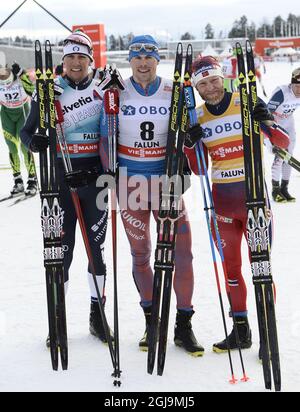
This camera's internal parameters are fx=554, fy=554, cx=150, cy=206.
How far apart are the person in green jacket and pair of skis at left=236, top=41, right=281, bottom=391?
17.7ft

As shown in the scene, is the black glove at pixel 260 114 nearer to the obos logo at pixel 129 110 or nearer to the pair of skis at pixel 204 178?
the pair of skis at pixel 204 178

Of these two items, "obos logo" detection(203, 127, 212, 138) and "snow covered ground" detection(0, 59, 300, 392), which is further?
"obos logo" detection(203, 127, 212, 138)

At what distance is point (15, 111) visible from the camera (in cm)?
848

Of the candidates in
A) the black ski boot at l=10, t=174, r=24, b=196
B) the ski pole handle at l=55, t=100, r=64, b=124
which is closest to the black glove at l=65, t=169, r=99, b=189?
the ski pole handle at l=55, t=100, r=64, b=124

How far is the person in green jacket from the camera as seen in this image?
8344 mm

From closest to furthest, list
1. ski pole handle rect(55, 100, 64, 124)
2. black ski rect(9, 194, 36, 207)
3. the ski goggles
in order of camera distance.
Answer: ski pole handle rect(55, 100, 64, 124)
the ski goggles
black ski rect(9, 194, 36, 207)

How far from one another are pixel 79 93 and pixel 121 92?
33 cm

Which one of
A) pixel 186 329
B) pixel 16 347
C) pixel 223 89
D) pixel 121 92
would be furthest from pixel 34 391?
pixel 223 89

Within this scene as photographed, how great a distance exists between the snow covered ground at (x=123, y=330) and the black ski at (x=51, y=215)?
0.84 feet

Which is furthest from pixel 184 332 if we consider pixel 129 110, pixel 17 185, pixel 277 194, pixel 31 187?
pixel 17 185

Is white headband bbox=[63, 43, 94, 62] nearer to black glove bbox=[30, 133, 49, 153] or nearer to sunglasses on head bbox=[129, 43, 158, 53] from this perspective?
sunglasses on head bbox=[129, 43, 158, 53]

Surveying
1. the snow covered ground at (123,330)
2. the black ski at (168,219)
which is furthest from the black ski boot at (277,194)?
the black ski at (168,219)

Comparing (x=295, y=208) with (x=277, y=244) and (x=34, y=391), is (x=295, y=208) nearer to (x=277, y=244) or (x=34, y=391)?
(x=277, y=244)

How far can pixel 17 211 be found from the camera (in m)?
7.81
